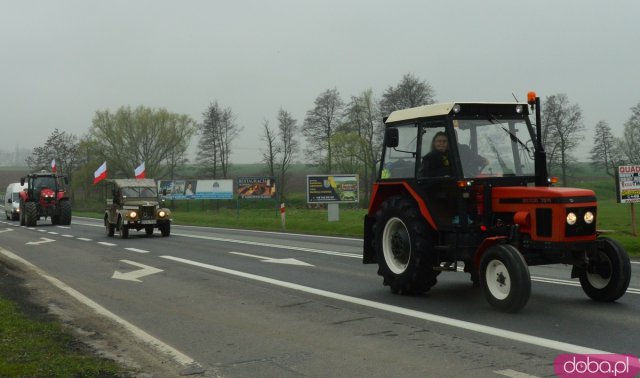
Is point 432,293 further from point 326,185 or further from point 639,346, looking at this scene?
point 326,185

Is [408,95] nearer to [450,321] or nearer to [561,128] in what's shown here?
[561,128]

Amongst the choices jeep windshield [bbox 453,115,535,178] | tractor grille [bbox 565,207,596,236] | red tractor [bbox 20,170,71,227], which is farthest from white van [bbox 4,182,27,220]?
tractor grille [bbox 565,207,596,236]

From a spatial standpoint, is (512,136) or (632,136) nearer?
(512,136)

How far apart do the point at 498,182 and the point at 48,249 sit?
47.9 feet

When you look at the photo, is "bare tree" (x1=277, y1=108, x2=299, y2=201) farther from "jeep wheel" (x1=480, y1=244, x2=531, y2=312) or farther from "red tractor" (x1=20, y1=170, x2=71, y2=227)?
"jeep wheel" (x1=480, y1=244, x2=531, y2=312)

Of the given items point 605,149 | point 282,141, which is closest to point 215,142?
point 282,141

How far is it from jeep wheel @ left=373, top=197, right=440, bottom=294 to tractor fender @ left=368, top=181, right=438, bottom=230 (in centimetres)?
12

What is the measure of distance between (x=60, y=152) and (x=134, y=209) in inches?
1988

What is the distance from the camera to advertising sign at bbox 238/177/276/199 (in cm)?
4256

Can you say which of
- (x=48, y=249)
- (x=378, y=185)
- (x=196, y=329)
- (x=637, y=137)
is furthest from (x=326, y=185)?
(x=637, y=137)

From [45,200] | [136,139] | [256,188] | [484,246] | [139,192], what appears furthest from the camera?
[136,139]

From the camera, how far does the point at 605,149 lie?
54938mm

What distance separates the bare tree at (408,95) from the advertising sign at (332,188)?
1786 centimetres

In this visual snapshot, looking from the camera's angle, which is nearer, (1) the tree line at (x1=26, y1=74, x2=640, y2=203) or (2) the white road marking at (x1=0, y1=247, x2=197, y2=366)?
(2) the white road marking at (x1=0, y1=247, x2=197, y2=366)
